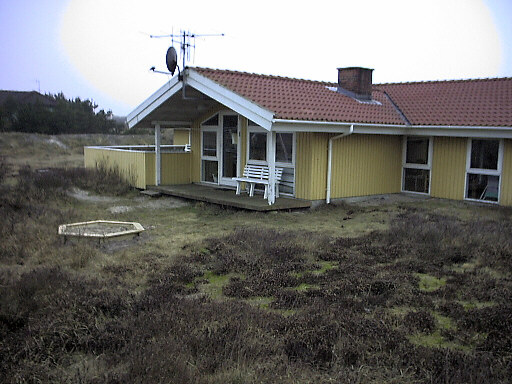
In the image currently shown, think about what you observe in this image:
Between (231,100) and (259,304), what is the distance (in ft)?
25.4

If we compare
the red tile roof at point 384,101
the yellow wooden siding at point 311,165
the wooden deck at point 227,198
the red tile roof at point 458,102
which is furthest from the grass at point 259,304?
the red tile roof at point 458,102

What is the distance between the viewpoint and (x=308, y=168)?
13328 millimetres

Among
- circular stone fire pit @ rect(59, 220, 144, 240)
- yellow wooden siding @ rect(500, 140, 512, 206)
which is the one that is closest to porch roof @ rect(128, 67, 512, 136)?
yellow wooden siding @ rect(500, 140, 512, 206)

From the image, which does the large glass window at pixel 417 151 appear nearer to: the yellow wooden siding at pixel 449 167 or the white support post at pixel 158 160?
the yellow wooden siding at pixel 449 167

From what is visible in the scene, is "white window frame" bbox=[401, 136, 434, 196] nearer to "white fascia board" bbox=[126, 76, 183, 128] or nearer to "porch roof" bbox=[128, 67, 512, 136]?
"porch roof" bbox=[128, 67, 512, 136]

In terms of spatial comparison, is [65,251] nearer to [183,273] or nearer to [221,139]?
[183,273]

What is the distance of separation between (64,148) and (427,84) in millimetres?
26507

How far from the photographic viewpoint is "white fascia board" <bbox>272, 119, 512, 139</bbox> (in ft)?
40.1

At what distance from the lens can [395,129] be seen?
1477 centimetres

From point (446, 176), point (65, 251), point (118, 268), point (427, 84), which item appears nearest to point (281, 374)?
point (118, 268)

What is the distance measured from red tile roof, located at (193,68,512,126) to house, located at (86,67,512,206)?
1.5 inches

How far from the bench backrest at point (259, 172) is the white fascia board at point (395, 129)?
1840mm

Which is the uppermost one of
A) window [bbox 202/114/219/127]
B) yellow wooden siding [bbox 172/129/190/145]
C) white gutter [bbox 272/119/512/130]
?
window [bbox 202/114/219/127]

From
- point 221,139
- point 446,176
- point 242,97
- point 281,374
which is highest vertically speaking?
point 242,97
